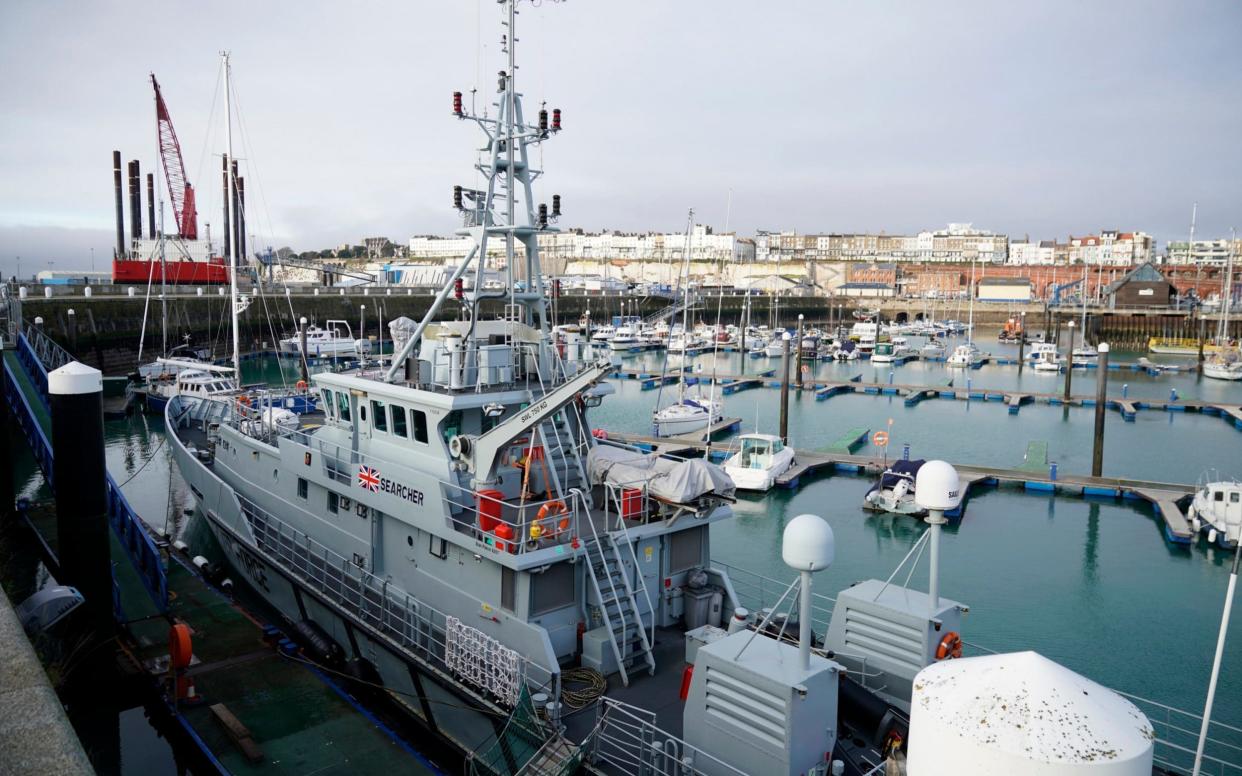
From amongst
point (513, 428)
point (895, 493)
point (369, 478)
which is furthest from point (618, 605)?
point (895, 493)

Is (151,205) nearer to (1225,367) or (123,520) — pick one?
(123,520)

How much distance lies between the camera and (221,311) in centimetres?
6375

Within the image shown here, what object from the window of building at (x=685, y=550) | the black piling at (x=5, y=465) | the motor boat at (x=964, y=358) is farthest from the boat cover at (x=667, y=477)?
the motor boat at (x=964, y=358)

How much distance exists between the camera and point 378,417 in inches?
558

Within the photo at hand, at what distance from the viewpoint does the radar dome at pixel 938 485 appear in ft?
28.9

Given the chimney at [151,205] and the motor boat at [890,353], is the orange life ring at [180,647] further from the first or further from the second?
the chimney at [151,205]

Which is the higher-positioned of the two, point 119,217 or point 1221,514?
point 119,217

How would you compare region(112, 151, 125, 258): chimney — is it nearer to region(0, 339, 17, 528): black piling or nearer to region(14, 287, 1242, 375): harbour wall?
region(14, 287, 1242, 375): harbour wall

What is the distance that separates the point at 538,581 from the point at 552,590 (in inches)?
13.0

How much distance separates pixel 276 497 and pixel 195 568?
2581 millimetres

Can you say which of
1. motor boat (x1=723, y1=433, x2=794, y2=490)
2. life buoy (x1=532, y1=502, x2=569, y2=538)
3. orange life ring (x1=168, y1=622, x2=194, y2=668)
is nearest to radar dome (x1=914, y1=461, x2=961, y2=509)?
life buoy (x1=532, y1=502, x2=569, y2=538)

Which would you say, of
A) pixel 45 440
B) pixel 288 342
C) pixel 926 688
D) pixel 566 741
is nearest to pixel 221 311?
pixel 288 342

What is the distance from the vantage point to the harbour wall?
50.8 m

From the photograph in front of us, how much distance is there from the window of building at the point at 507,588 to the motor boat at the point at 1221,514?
23.3 m
